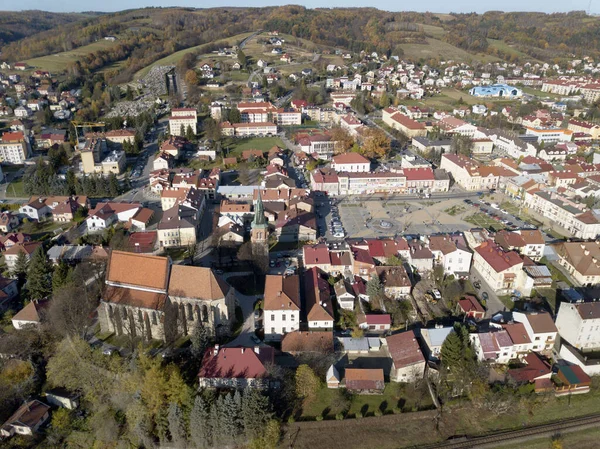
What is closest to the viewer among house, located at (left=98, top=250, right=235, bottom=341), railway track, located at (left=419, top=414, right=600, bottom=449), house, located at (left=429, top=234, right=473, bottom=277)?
railway track, located at (left=419, top=414, right=600, bottom=449)

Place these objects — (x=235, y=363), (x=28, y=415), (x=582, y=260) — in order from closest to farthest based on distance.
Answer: (x=28, y=415)
(x=235, y=363)
(x=582, y=260)

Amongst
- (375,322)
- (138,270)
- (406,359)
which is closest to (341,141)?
(375,322)

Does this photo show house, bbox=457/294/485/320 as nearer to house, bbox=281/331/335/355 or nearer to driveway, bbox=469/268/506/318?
driveway, bbox=469/268/506/318

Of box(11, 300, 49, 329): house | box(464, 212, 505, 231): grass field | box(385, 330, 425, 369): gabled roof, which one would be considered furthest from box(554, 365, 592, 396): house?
box(11, 300, 49, 329): house

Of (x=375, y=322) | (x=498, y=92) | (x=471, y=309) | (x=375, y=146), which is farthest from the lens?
(x=498, y=92)

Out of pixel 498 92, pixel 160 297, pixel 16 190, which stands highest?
pixel 498 92

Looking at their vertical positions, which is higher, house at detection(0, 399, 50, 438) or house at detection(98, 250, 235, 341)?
house at detection(98, 250, 235, 341)

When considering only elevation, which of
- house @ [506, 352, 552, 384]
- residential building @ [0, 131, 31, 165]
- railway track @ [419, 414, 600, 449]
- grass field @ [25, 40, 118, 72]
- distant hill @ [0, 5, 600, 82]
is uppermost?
distant hill @ [0, 5, 600, 82]

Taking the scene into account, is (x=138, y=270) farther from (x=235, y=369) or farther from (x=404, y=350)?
(x=404, y=350)
